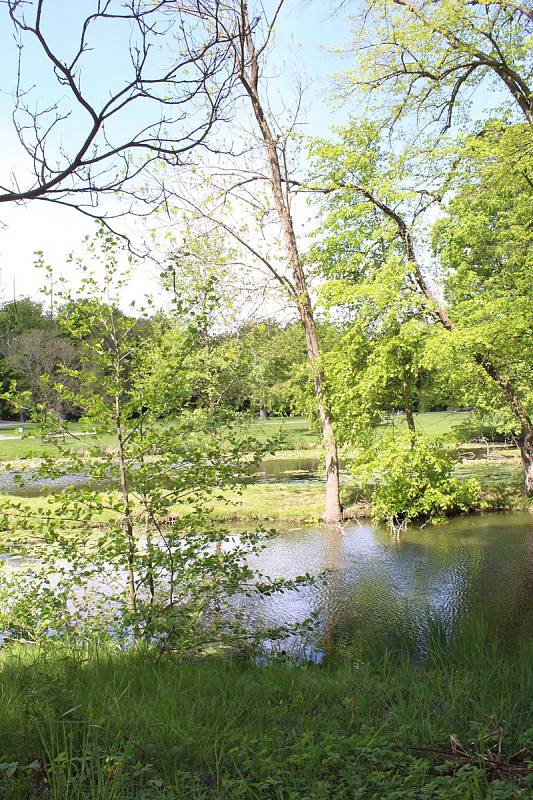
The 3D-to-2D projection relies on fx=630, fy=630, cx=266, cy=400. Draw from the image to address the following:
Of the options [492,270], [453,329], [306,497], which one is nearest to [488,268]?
[492,270]

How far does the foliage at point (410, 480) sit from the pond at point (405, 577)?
1.61 feet

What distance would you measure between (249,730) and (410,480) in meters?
10.8

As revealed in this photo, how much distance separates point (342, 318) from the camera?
14.9 m

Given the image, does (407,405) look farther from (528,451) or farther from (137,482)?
(137,482)

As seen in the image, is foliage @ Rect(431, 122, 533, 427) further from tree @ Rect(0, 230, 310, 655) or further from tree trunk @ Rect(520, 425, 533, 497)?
tree @ Rect(0, 230, 310, 655)

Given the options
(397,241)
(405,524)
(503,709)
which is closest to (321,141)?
(397,241)

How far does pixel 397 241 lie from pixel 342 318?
213 cm

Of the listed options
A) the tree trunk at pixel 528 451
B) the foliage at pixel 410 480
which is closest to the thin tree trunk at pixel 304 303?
the foliage at pixel 410 480

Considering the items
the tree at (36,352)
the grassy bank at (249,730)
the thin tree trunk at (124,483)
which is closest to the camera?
the grassy bank at (249,730)

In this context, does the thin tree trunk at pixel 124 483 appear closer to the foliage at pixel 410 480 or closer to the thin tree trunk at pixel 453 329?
the foliage at pixel 410 480

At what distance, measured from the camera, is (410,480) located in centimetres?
1365

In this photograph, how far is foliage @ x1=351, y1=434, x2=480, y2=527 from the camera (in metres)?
13.6

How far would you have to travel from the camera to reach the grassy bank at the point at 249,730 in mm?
2699

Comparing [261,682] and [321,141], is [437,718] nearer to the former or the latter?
[261,682]
